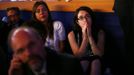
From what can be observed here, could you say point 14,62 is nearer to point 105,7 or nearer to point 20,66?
point 20,66

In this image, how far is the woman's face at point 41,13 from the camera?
3242 mm

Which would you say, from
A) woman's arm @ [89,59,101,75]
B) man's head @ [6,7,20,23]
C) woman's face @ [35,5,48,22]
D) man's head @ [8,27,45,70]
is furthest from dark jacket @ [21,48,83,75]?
man's head @ [6,7,20,23]

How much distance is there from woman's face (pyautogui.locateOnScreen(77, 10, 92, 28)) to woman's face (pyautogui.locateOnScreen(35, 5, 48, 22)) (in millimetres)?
399

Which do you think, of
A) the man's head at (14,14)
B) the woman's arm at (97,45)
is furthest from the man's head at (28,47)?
the man's head at (14,14)

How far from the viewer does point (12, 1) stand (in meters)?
3.82

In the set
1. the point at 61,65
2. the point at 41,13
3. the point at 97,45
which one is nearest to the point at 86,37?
the point at 97,45

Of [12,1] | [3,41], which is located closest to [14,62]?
[3,41]

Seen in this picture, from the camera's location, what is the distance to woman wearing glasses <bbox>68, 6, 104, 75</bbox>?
2.90 metres

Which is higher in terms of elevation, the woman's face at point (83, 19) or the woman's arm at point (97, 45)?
the woman's face at point (83, 19)

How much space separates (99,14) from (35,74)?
1737 millimetres

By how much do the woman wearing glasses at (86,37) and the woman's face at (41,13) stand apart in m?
0.35

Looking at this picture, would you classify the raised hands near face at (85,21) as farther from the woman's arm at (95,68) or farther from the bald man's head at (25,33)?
the bald man's head at (25,33)

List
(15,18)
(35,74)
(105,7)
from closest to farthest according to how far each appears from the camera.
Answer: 1. (35,74)
2. (105,7)
3. (15,18)

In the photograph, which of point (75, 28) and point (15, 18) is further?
point (15, 18)
